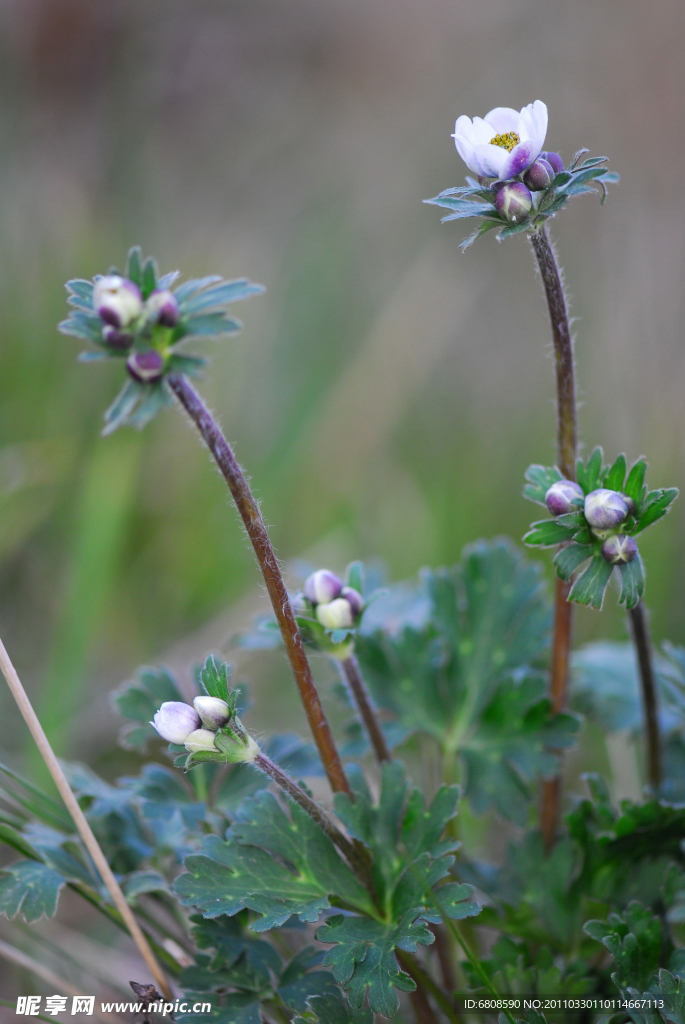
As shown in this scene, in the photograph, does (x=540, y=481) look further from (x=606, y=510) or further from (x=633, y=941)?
(x=633, y=941)

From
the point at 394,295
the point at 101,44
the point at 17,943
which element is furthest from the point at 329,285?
the point at 17,943

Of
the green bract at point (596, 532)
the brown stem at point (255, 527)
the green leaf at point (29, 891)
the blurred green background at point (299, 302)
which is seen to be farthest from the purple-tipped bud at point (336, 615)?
the blurred green background at point (299, 302)

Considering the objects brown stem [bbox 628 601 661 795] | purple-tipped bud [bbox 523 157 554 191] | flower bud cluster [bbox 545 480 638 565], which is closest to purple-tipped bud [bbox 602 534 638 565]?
flower bud cluster [bbox 545 480 638 565]

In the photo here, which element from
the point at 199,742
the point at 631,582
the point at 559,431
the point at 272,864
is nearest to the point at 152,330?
the point at 199,742

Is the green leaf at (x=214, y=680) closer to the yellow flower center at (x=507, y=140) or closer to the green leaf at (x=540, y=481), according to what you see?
the green leaf at (x=540, y=481)

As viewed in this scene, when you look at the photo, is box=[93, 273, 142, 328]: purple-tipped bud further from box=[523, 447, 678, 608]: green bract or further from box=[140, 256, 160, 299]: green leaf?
box=[523, 447, 678, 608]: green bract
